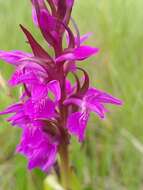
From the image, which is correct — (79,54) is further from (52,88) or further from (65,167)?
(65,167)

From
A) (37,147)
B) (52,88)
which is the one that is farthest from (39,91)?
(37,147)

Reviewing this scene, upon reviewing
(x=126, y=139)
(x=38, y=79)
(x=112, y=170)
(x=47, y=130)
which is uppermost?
(x=38, y=79)

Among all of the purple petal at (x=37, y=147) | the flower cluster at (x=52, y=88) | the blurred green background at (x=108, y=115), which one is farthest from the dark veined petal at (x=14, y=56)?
the blurred green background at (x=108, y=115)

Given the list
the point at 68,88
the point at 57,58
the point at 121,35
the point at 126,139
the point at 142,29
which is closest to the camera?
the point at 57,58

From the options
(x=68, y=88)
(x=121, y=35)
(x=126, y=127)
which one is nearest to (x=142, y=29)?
(x=121, y=35)

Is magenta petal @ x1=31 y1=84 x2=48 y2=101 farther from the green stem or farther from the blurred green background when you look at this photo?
the blurred green background

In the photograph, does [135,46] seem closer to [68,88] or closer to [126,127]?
[126,127]

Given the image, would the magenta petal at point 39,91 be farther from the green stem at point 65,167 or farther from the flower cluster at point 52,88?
the green stem at point 65,167

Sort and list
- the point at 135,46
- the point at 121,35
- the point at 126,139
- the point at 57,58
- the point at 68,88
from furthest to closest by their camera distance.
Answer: the point at 135,46 → the point at 121,35 → the point at 126,139 → the point at 68,88 → the point at 57,58
